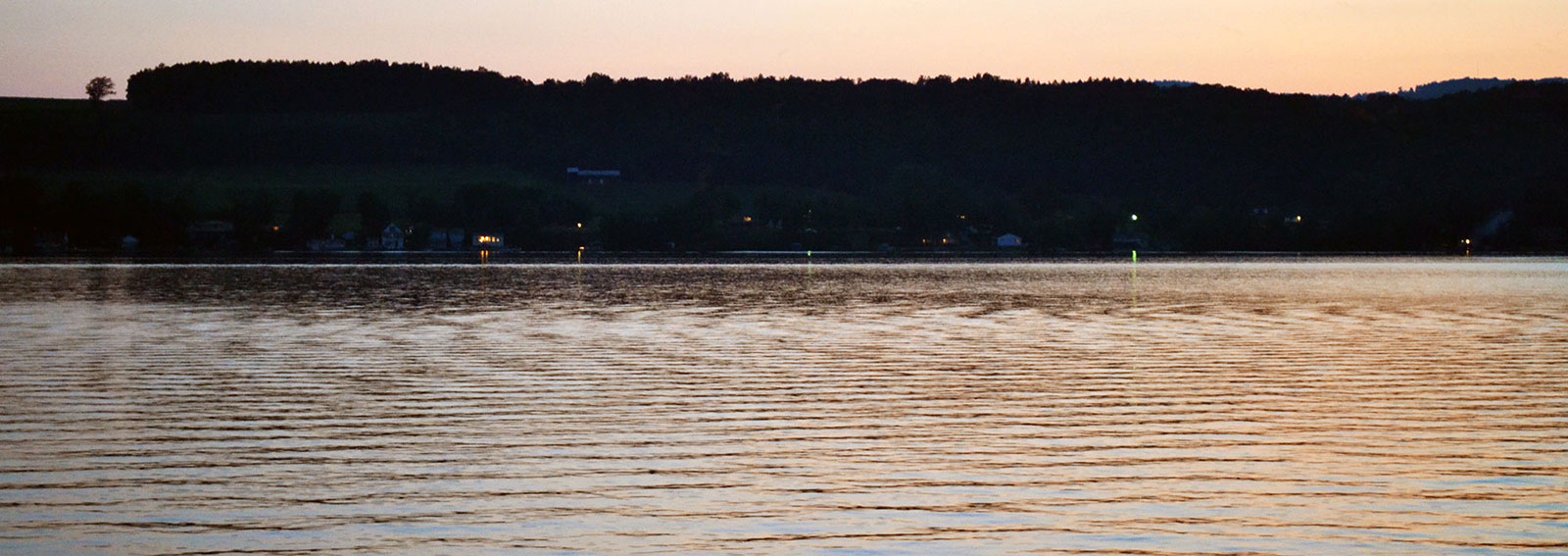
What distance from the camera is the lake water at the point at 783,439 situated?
16203 mm

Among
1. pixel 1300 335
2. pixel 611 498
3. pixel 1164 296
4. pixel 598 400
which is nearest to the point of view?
pixel 611 498

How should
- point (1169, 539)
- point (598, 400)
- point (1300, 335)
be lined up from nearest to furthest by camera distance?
point (1169, 539) → point (598, 400) → point (1300, 335)

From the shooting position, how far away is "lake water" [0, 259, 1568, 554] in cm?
1620

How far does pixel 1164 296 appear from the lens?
78312mm

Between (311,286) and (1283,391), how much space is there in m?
70.3

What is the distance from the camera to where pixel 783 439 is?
76.0ft

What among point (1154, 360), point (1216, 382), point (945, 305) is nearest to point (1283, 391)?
point (1216, 382)

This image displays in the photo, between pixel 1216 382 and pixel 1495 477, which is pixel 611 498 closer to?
pixel 1495 477

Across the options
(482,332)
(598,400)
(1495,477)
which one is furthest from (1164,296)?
(1495,477)

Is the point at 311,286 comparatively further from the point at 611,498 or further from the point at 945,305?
the point at 611,498

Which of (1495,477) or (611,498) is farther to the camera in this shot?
(1495,477)

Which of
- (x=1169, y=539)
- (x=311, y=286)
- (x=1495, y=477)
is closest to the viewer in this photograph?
Answer: (x=1169, y=539)

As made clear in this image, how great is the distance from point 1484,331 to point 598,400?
30560 mm

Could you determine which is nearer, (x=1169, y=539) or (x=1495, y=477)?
(x=1169, y=539)
